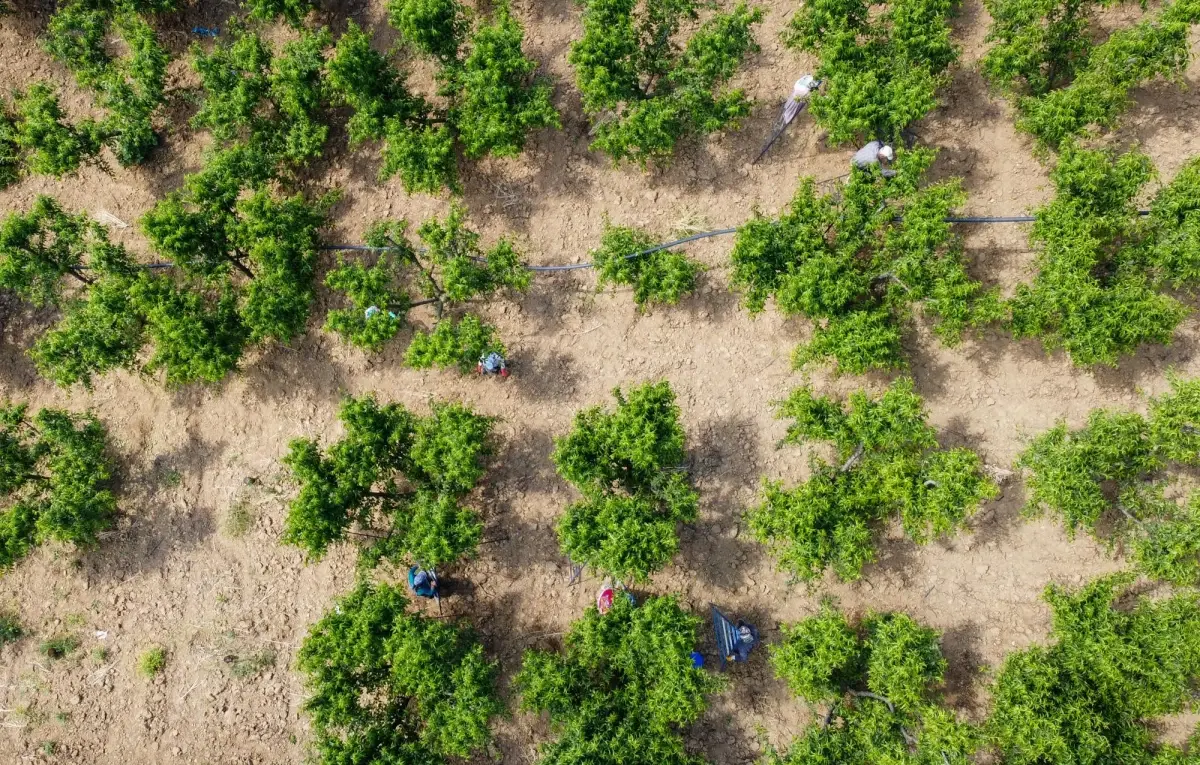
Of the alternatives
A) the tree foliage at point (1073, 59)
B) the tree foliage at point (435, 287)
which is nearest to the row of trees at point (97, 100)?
the tree foliage at point (435, 287)

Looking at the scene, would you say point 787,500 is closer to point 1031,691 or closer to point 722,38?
point 1031,691

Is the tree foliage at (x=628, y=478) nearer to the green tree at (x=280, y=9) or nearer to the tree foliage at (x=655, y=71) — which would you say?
the tree foliage at (x=655, y=71)

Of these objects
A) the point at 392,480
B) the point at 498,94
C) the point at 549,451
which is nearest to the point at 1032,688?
the point at 549,451

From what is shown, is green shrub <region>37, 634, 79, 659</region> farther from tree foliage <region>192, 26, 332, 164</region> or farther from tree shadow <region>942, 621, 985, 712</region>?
tree shadow <region>942, 621, 985, 712</region>

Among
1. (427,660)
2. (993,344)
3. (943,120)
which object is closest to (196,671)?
(427,660)

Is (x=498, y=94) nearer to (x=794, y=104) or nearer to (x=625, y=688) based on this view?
(x=794, y=104)

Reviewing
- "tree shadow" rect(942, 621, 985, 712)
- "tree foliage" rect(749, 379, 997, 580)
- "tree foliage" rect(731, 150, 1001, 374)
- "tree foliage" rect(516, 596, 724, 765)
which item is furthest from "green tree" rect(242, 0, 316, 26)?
"tree shadow" rect(942, 621, 985, 712)
